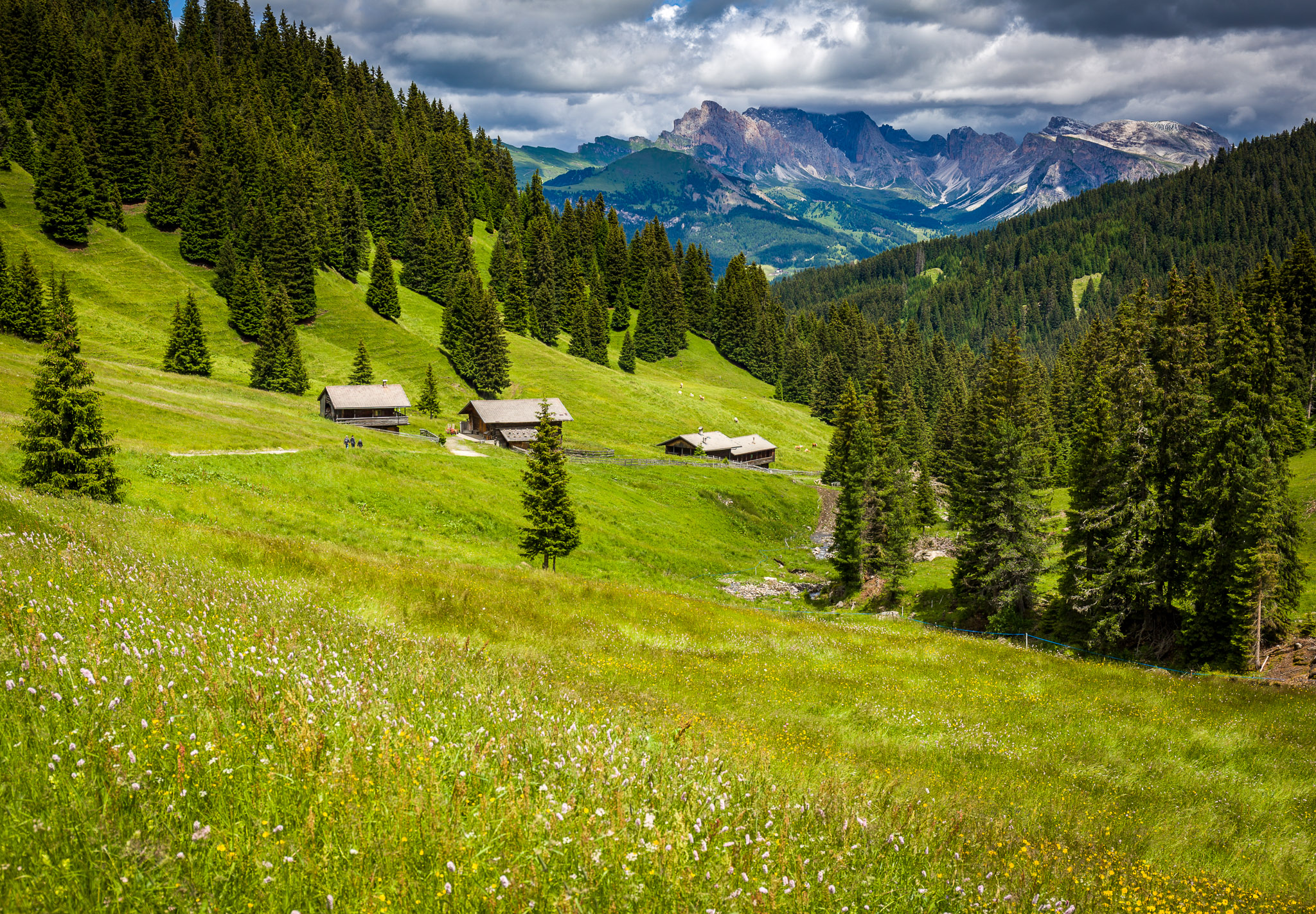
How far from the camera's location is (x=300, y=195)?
112 meters

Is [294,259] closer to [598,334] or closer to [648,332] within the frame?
[598,334]

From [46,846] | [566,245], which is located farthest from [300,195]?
[46,846]

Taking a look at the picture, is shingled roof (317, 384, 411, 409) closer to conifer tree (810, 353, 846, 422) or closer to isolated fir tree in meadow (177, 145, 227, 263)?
isolated fir tree in meadow (177, 145, 227, 263)

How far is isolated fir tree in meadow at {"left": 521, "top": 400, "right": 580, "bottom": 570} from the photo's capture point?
43.6 meters

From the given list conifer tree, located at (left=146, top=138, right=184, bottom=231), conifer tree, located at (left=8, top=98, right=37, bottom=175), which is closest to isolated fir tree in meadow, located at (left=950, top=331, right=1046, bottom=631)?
conifer tree, located at (left=146, top=138, right=184, bottom=231)

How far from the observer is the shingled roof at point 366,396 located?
8125cm

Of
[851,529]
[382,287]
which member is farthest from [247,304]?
[851,529]

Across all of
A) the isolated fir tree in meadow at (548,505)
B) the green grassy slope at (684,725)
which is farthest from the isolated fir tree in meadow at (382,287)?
the isolated fir tree in meadow at (548,505)

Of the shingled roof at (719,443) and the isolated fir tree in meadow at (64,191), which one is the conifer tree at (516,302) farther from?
the isolated fir tree in meadow at (64,191)

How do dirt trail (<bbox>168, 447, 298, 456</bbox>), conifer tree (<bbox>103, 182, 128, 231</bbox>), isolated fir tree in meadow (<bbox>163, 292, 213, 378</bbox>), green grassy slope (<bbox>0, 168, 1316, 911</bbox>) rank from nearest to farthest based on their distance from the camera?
green grassy slope (<bbox>0, 168, 1316, 911</bbox>)
dirt trail (<bbox>168, 447, 298, 456</bbox>)
isolated fir tree in meadow (<bbox>163, 292, 213, 378</bbox>)
conifer tree (<bbox>103, 182, 128, 231</bbox>)

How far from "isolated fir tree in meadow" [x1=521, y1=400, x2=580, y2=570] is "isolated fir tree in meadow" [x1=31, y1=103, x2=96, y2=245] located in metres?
94.3

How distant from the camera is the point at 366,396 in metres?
82.8

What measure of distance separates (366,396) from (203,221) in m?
50.5

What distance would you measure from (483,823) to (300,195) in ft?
425
